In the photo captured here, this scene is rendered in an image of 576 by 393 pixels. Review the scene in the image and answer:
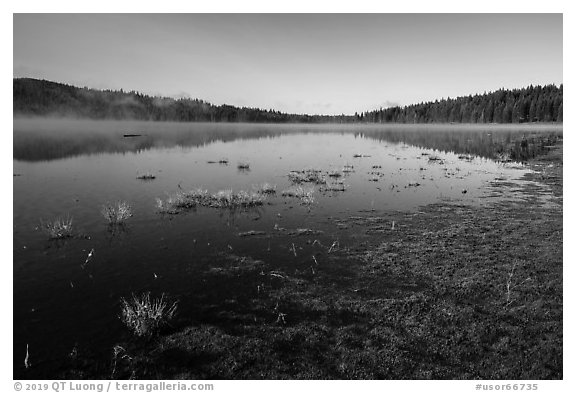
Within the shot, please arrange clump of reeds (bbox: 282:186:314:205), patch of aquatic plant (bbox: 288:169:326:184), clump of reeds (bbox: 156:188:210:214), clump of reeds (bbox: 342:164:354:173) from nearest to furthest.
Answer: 1. clump of reeds (bbox: 156:188:210:214)
2. clump of reeds (bbox: 282:186:314:205)
3. patch of aquatic plant (bbox: 288:169:326:184)
4. clump of reeds (bbox: 342:164:354:173)

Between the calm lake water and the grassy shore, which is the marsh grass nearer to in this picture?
the calm lake water

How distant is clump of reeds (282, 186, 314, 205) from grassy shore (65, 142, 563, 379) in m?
8.77

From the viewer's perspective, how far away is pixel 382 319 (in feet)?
35.4

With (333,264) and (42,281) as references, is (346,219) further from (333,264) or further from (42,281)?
(42,281)

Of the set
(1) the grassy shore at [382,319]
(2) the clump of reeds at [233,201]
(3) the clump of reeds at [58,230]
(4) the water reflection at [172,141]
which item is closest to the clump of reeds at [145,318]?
(1) the grassy shore at [382,319]

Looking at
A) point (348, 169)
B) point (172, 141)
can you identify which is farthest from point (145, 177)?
point (172, 141)

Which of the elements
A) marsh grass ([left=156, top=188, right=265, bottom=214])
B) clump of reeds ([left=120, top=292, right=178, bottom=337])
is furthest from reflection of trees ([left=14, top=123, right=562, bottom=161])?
clump of reeds ([left=120, top=292, right=178, bottom=337])

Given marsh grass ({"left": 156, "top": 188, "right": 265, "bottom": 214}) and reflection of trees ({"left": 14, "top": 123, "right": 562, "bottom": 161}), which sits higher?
reflection of trees ({"left": 14, "top": 123, "right": 562, "bottom": 161})

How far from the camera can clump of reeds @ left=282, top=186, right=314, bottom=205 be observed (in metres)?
25.5

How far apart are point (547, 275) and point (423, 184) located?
20.3 m

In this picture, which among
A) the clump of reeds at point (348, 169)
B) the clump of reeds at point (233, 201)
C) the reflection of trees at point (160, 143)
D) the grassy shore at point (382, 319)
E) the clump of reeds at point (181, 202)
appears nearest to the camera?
the grassy shore at point (382, 319)

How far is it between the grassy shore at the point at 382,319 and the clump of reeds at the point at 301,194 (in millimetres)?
8766

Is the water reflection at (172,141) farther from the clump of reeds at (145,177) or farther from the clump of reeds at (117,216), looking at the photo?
the clump of reeds at (117,216)

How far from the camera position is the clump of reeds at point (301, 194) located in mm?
25453
